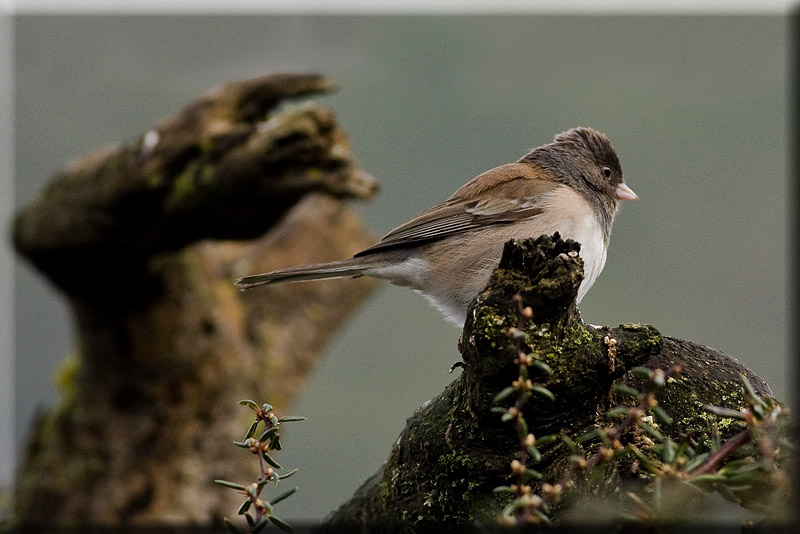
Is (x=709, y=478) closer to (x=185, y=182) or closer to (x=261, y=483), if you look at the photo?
(x=261, y=483)

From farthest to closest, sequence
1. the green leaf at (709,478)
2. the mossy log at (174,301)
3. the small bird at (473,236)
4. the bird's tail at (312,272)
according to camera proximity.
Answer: the mossy log at (174,301) → the small bird at (473,236) → the bird's tail at (312,272) → the green leaf at (709,478)

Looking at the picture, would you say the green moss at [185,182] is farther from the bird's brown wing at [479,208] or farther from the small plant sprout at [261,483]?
the small plant sprout at [261,483]

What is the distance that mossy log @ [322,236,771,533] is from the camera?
1.40 m

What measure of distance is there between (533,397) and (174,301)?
3.35 meters

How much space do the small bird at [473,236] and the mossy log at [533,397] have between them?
103cm

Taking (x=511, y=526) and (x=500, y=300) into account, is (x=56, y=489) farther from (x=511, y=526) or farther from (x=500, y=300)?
(x=511, y=526)

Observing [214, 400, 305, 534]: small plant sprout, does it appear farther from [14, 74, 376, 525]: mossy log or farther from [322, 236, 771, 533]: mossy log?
[14, 74, 376, 525]: mossy log

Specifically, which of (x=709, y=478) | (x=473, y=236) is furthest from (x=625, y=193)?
(x=709, y=478)

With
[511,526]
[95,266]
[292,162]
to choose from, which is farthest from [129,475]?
[511,526]

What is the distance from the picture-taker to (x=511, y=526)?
0.98 metres

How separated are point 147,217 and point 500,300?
113 inches

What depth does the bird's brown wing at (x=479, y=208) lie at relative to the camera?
2.83 m

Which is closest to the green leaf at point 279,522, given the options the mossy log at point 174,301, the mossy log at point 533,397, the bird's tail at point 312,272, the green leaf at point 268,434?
the green leaf at point 268,434

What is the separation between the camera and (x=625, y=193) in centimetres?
324
